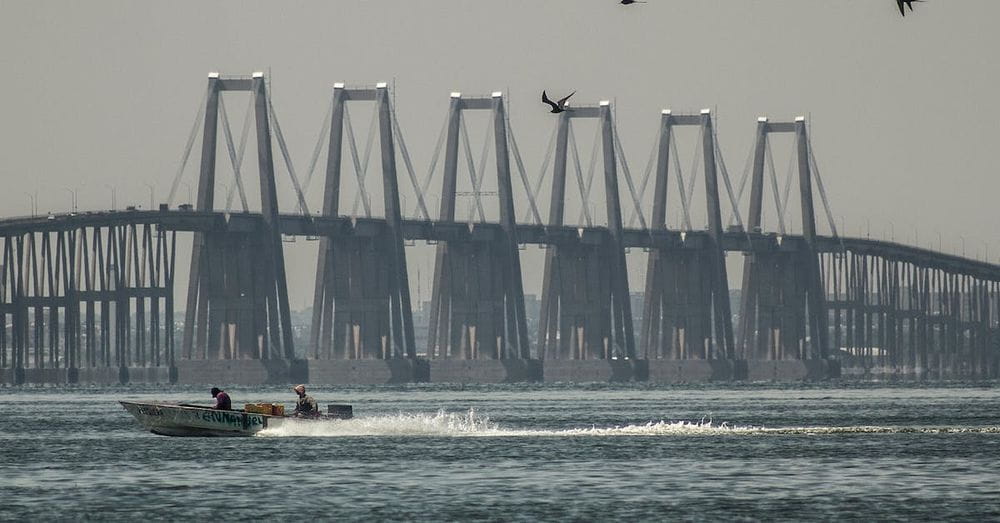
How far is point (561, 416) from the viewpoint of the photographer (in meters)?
97.8

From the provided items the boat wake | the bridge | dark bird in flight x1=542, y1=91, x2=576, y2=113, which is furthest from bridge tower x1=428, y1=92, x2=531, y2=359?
dark bird in flight x1=542, y1=91, x2=576, y2=113

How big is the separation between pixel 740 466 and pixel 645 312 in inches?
5063

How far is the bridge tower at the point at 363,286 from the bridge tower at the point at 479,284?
5.53 metres

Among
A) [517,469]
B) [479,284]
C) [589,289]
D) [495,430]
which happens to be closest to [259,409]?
[495,430]

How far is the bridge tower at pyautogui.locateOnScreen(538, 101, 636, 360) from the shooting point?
183m

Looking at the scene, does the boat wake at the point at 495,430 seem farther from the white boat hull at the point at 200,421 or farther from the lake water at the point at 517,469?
the white boat hull at the point at 200,421

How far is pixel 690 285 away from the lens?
198 meters

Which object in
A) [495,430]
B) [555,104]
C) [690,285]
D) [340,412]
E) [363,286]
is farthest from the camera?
[690,285]

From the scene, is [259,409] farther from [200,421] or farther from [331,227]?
[331,227]

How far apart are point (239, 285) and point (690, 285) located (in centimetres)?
4838

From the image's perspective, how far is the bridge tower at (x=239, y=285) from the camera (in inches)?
6235

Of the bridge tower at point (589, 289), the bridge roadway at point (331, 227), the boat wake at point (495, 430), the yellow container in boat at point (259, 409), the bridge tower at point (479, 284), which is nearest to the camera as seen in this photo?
the yellow container in boat at point (259, 409)

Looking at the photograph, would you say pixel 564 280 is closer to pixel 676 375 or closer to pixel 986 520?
pixel 676 375

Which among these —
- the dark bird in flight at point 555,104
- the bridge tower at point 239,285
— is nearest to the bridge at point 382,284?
the bridge tower at point 239,285
